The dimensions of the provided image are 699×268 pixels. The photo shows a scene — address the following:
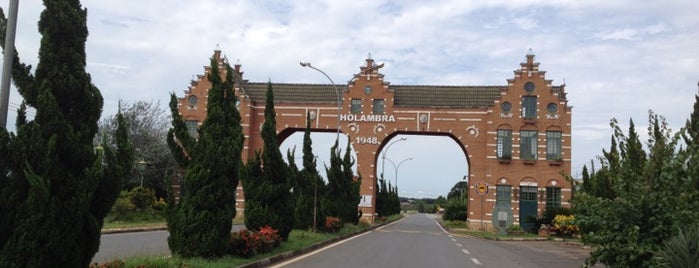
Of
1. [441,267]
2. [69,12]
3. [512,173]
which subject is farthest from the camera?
[512,173]

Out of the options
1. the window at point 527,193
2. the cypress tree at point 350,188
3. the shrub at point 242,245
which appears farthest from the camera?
the window at point 527,193

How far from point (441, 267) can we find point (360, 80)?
36.2 metres

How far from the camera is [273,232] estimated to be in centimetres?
1778

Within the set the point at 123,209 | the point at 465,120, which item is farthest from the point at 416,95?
the point at 123,209

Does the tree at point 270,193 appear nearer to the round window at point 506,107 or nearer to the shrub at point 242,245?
the shrub at point 242,245

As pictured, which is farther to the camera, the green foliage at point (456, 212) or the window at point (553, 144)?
the green foliage at point (456, 212)

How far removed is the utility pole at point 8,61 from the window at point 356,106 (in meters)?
43.8

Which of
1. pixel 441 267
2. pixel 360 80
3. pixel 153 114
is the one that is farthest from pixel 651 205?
pixel 153 114

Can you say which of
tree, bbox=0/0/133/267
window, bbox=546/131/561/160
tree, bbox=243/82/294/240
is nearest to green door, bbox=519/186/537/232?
window, bbox=546/131/561/160

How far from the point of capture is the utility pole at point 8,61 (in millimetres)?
7684

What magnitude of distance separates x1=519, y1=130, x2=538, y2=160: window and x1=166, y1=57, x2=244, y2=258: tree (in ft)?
121

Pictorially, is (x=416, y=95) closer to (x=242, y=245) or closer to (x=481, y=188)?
(x=481, y=188)

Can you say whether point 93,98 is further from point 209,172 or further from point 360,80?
point 360,80

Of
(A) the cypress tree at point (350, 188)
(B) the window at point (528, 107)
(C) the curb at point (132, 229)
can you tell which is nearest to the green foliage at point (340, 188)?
(A) the cypress tree at point (350, 188)
